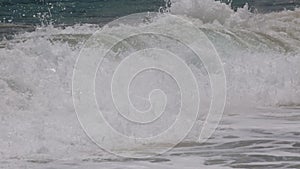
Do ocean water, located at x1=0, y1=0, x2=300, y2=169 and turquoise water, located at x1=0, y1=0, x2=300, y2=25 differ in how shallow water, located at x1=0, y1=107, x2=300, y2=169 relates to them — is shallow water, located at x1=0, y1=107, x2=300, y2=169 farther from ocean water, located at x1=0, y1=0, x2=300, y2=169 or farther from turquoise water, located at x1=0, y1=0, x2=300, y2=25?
turquoise water, located at x1=0, y1=0, x2=300, y2=25

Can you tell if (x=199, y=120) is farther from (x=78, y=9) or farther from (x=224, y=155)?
(x=78, y=9)

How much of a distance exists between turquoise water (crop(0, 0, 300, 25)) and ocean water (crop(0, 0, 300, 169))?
14.2ft

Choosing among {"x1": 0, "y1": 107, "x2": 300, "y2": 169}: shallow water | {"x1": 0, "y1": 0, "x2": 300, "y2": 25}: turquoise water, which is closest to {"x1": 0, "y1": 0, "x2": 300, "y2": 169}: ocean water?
{"x1": 0, "y1": 107, "x2": 300, "y2": 169}: shallow water

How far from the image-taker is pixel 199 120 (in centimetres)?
988

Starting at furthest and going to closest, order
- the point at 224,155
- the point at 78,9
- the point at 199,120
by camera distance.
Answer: the point at 78,9 < the point at 199,120 < the point at 224,155

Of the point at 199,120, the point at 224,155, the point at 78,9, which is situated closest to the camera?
the point at 224,155

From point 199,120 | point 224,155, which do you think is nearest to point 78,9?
point 199,120

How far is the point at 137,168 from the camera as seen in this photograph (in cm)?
724

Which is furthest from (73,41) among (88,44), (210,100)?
(210,100)

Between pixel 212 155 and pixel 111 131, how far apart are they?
4.85 feet

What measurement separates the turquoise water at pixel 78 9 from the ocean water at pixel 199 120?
4.34 meters

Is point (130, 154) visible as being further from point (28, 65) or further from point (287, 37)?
point (287, 37)

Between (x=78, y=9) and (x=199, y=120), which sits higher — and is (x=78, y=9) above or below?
above

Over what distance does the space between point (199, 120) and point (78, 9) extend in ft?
66.0
